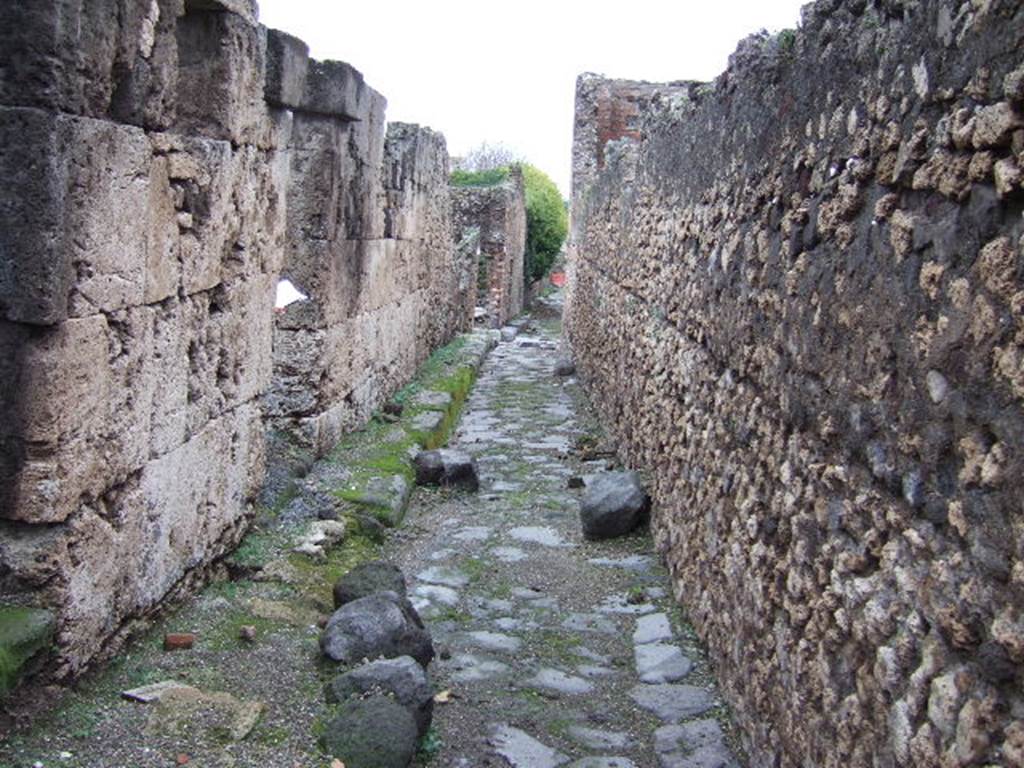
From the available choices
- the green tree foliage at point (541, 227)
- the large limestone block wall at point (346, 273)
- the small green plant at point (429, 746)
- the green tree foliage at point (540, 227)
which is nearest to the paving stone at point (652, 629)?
the small green plant at point (429, 746)

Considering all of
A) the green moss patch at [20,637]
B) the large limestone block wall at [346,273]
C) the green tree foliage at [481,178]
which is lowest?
the green moss patch at [20,637]

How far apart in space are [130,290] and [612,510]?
3565mm

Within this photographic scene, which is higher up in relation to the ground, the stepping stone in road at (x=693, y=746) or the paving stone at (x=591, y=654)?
the stepping stone in road at (x=693, y=746)

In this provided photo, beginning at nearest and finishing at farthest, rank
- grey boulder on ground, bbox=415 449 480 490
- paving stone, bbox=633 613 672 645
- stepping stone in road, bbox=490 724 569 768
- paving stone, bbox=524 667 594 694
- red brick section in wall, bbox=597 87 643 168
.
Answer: stepping stone in road, bbox=490 724 569 768, paving stone, bbox=524 667 594 694, paving stone, bbox=633 613 672 645, grey boulder on ground, bbox=415 449 480 490, red brick section in wall, bbox=597 87 643 168

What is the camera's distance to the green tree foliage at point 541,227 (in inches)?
1071

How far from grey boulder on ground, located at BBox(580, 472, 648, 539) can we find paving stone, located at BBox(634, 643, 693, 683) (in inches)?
64.4

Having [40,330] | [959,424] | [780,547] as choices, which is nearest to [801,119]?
[780,547]

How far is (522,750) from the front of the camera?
394 centimetres

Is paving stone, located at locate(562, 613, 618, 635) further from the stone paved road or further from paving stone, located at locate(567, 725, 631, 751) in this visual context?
paving stone, located at locate(567, 725, 631, 751)

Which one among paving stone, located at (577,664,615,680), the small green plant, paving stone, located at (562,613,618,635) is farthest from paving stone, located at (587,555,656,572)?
the small green plant

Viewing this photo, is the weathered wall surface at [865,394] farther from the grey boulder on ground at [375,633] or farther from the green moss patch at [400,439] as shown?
the green moss patch at [400,439]

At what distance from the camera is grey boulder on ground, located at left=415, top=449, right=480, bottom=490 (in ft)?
25.1

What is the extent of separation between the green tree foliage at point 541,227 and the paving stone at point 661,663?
73.4ft

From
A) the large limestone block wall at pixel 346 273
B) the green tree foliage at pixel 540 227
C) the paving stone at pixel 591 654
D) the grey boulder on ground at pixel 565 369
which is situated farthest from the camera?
the green tree foliage at pixel 540 227
